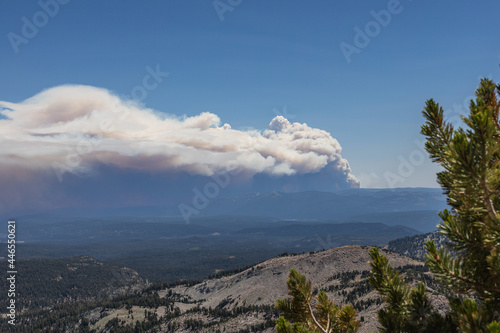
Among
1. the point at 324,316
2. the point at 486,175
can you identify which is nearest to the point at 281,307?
the point at 324,316

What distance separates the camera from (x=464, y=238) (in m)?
6.18

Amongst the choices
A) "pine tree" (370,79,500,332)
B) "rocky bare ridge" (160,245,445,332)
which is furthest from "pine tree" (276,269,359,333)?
"rocky bare ridge" (160,245,445,332)

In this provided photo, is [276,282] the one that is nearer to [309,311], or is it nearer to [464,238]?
[309,311]

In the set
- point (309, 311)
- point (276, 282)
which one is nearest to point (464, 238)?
point (309, 311)

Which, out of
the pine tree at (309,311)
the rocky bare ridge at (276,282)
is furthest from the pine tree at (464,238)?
the rocky bare ridge at (276,282)

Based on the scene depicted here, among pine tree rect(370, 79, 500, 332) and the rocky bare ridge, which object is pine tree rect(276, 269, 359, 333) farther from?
the rocky bare ridge

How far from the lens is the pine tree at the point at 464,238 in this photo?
5.27 m

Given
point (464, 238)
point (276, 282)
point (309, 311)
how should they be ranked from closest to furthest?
point (464, 238) → point (309, 311) → point (276, 282)

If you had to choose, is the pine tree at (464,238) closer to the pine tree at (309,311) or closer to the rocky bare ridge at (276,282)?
the pine tree at (309,311)

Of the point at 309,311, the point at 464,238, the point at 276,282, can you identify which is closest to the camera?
the point at 464,238

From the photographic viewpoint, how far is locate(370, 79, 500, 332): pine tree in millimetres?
5273

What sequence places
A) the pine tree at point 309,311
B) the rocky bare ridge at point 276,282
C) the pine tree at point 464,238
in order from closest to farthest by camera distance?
the pine tree at point 464,238 → the pine tree at point 309,311 → the rocky bare ridge at point 276,282

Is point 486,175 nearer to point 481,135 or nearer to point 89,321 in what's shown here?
point 481,135

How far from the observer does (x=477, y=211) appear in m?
5.92
